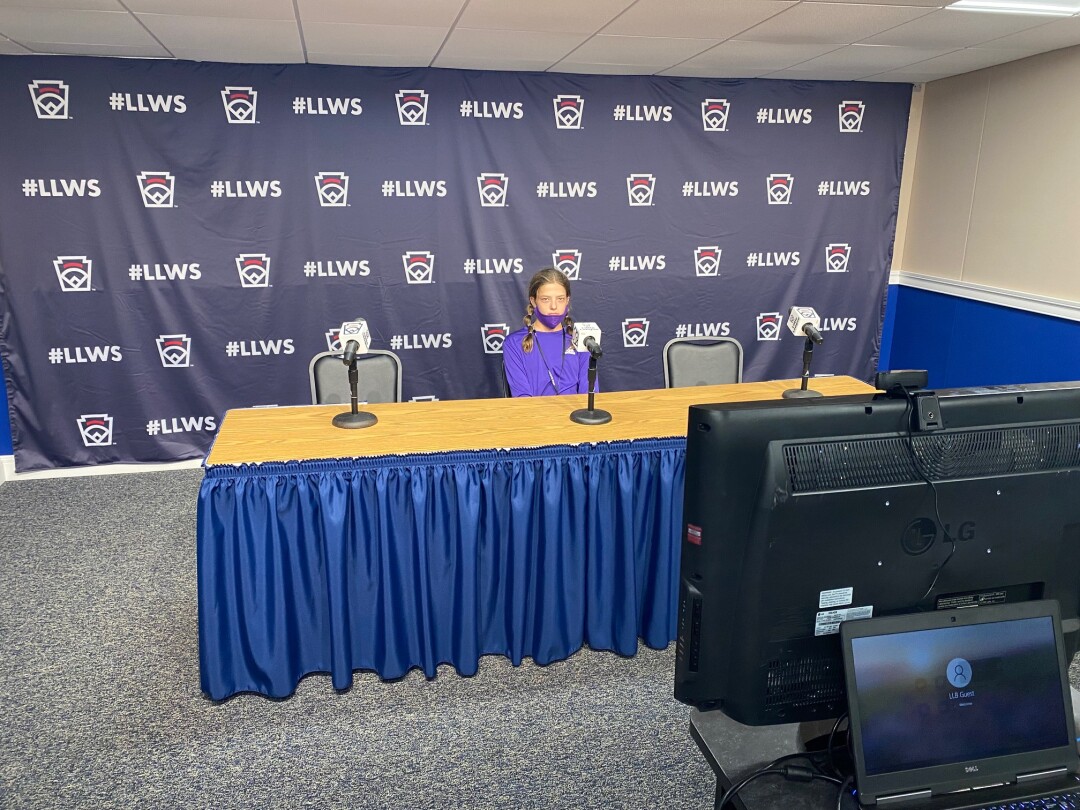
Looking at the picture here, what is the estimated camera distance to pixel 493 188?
434 cm

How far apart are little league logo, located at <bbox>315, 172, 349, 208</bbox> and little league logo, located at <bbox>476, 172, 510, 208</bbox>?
0.74m

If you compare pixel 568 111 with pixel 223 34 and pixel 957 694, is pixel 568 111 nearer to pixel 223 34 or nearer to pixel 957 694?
pixel 223 34

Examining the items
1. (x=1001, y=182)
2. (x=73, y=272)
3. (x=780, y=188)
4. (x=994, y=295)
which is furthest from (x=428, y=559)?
(x=1001, y=182)

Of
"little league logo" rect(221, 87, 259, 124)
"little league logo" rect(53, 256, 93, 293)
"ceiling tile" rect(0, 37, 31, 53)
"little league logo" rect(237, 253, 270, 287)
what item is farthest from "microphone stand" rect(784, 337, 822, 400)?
"ceiling tile" rect(0, 37, 31, 53)

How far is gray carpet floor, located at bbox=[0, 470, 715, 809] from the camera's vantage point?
6.53 feet

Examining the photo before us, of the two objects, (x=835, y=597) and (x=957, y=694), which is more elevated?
(x=835, y=597)

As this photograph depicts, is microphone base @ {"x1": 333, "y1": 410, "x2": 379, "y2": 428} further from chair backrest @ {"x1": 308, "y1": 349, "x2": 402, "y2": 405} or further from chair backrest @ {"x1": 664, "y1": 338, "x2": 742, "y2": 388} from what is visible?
A: chair backrest @ {"x1": 664, "y1": 338, "x2": 742, "y2": 388}

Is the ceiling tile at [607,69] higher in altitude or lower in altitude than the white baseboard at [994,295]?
higher

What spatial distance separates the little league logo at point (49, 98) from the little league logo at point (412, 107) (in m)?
1.63

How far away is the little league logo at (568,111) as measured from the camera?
4.31m

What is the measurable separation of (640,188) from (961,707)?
3971 millimetres

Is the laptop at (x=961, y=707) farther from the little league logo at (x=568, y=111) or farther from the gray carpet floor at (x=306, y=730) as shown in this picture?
the little league logo at (x=568, y=111)

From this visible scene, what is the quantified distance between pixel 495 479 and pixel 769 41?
254 cm

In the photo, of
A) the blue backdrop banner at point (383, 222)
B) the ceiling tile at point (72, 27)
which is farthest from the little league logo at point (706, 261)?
the ceiling tile at point (72, 27)
